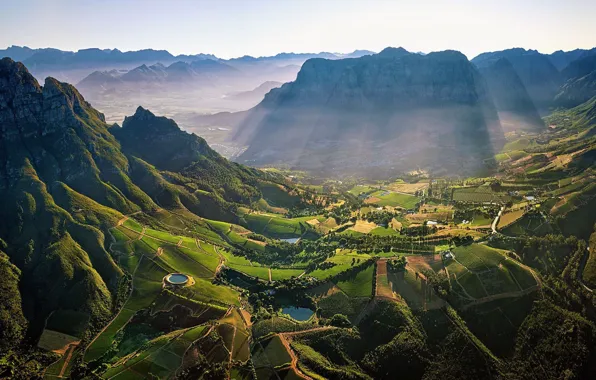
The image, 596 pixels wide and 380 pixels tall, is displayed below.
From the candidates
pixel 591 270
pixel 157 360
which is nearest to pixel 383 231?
pixel 591 270

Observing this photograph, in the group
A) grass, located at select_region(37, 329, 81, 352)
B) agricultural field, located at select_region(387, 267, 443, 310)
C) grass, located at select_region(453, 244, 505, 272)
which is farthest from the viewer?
grass, located at select_region(453, 244, 505, 272)

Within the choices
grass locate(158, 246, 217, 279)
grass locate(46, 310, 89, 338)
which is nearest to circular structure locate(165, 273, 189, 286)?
grass locate(158, 246, 217, 279)

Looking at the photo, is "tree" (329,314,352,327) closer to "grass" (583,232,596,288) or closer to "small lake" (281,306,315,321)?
"small lake" (281,306,315,321)

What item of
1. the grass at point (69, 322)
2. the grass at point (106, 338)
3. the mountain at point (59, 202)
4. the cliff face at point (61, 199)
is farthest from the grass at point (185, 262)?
the grass at point (69, 322)

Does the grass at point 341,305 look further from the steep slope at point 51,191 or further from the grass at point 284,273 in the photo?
the steep slope at point 51,191

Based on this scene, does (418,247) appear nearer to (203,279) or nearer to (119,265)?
(203,279)

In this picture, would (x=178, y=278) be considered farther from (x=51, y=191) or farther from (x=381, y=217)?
(x=381, y=217)
